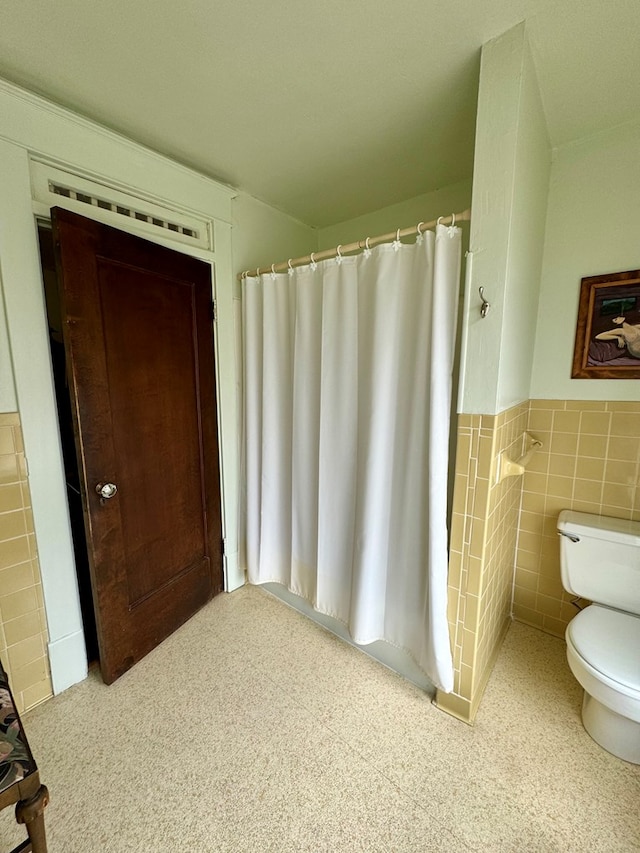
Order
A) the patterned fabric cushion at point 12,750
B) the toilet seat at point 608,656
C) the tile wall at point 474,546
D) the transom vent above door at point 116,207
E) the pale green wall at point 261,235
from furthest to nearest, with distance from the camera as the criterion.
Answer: the pale green wall at point 261,235 → the transom vent above door at point 116,207 → the tile wall at point 474,546 → the toilet seat at point 608,656 → the patterned fabric cushion at point 12,750

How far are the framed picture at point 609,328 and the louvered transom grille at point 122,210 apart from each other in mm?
1998

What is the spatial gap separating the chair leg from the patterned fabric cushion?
0.06m

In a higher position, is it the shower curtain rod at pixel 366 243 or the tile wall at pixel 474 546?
the shower curtain rod at pixel 366 243

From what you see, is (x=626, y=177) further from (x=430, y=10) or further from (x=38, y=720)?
(x=38, y=720)

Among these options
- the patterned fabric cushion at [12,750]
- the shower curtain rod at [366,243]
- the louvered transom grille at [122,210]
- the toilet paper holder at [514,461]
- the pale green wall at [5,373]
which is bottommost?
the patterned fabric cushion at [12,750]

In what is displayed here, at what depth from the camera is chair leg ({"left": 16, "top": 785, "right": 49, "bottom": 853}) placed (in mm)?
779

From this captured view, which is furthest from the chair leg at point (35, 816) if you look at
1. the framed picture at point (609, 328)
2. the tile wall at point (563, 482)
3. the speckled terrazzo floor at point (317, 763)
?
the framed picture at point (609, 328)

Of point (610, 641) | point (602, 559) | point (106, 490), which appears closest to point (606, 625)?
point (610, 641)

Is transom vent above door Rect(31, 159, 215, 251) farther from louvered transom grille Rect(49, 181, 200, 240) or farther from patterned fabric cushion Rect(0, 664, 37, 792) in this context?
patterned fabric cushion Rect(0, 664, 37, 792)

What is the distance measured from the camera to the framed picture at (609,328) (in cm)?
149

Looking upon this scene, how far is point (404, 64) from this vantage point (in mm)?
1153

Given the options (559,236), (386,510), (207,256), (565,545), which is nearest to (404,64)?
(559,236)

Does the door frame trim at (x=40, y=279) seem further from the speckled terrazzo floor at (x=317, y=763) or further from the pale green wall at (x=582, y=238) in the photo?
the pale green wall at (x=582, y=238)

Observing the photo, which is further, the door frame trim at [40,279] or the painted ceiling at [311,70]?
the door frame trim at [40,279]
